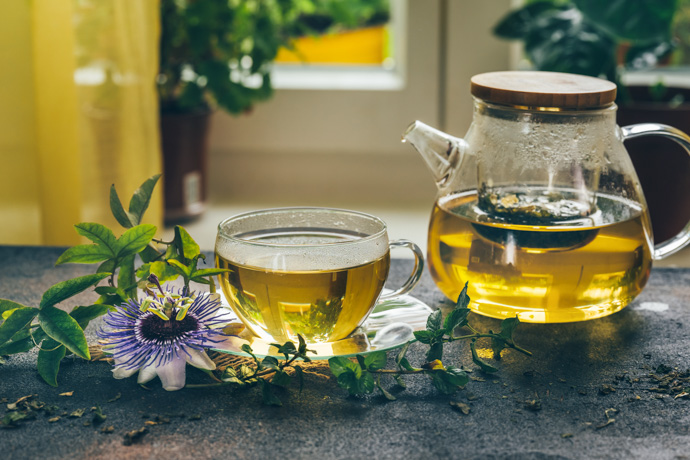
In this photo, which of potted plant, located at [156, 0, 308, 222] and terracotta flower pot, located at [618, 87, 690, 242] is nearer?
terracotta flower pot, located at [618, 87, 690, 242]

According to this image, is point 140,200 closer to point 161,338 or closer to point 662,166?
point 161,338

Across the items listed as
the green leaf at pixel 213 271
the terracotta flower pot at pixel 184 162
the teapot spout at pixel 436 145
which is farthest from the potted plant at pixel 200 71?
the green leaf at pixel 213 271

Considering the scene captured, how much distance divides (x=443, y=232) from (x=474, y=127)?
0.09 m

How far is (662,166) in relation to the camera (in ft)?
3.87

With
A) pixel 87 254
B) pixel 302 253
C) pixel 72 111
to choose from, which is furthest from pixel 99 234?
pixel 72 111

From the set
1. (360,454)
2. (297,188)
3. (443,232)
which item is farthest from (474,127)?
(297,188)

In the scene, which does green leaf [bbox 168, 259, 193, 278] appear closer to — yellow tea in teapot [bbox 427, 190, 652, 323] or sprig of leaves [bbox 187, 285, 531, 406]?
sprig of leaves [bbox 187, 285, 531, 406]

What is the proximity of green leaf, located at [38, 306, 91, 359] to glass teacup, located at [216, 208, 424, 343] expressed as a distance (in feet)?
0.32

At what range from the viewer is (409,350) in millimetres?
562

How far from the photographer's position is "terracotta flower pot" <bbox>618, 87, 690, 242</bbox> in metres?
1.17

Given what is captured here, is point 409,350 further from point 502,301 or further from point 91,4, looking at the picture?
point 91,4

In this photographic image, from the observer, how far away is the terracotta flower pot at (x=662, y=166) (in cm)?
117

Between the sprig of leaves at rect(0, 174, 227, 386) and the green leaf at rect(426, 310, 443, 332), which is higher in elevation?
the sprig of leaves at rect(0, 174, 227, 386)

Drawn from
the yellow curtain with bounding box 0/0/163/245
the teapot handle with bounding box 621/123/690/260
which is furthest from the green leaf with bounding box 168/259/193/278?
the yellow curtain with bounding box 0/0/163/245
